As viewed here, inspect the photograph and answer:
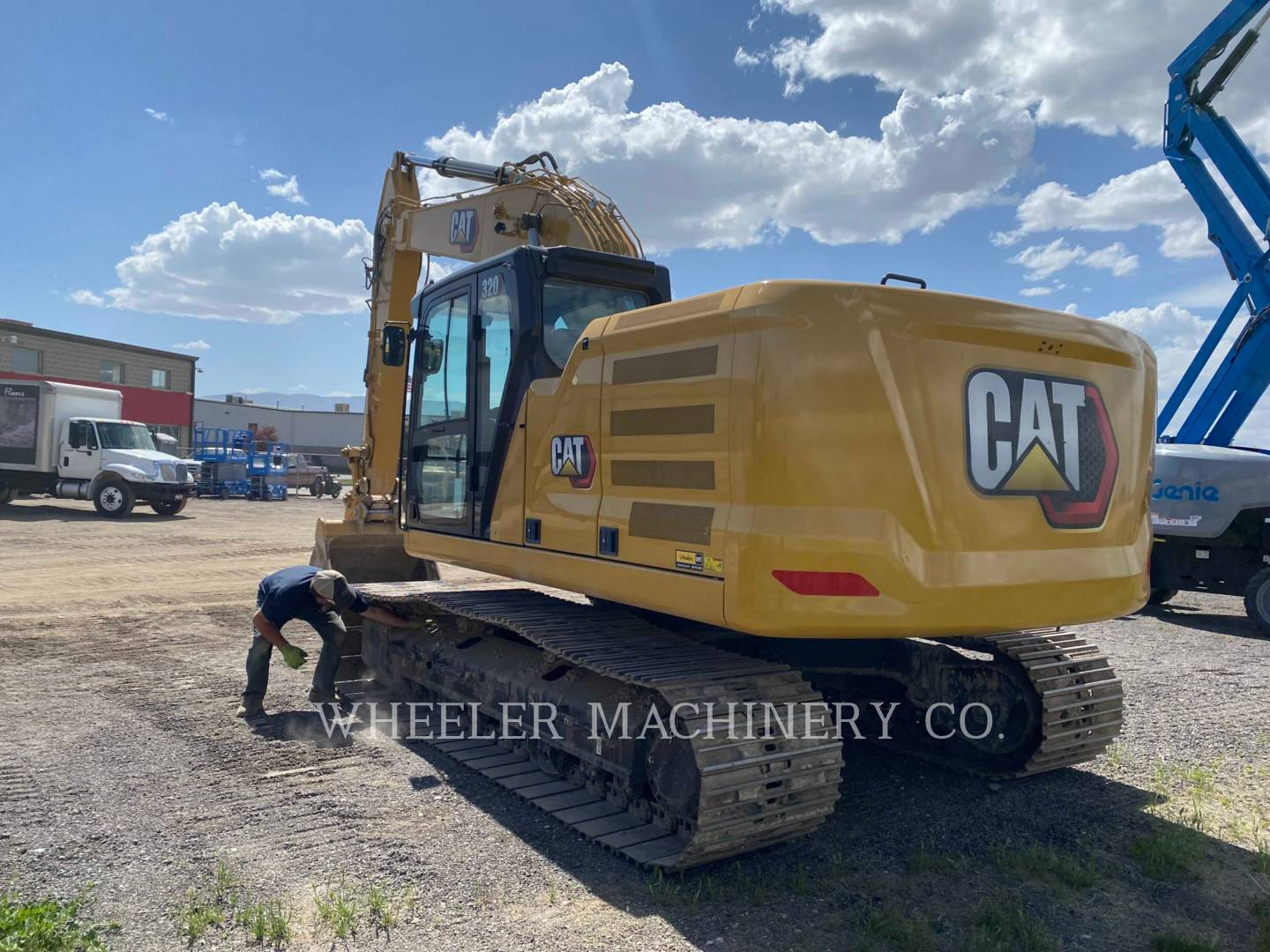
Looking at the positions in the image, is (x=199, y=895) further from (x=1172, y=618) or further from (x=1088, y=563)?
(x=1172, y=618)

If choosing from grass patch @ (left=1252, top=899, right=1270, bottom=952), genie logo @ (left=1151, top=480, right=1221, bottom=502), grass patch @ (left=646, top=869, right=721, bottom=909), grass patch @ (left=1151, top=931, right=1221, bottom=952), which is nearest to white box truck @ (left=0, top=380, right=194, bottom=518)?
genie logo @ (left=1151, top=480, right=1221, bottom=502)

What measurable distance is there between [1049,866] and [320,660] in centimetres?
476

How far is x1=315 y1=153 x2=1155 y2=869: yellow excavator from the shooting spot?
3.73 meters

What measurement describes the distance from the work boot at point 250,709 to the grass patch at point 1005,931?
471 centimetres

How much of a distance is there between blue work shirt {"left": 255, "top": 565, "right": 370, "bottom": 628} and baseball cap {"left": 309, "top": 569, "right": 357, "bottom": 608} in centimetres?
5

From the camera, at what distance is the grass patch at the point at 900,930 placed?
11.5ft

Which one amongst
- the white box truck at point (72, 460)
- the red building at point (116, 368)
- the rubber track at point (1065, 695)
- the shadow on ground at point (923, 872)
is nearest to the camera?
the shadow on ground at point (923, 872)

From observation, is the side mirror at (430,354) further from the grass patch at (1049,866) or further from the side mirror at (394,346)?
the grass patch at (1049,866)

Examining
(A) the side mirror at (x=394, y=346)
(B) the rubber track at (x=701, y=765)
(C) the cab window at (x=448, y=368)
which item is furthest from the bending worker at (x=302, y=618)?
(B) the rubber track at (x=701, y=765)

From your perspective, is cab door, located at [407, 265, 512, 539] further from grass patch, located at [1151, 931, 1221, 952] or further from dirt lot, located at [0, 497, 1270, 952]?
grass patch, located at [1151, 931, 1221, 952]

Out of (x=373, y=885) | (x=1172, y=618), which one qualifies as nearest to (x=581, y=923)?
(x=373, y=885)

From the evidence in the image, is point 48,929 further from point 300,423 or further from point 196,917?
point 300,423

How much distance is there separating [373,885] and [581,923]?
920mm

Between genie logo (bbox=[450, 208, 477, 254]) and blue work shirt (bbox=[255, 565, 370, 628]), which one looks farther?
genie logo (bbox=[450, 208, 477, 254])
